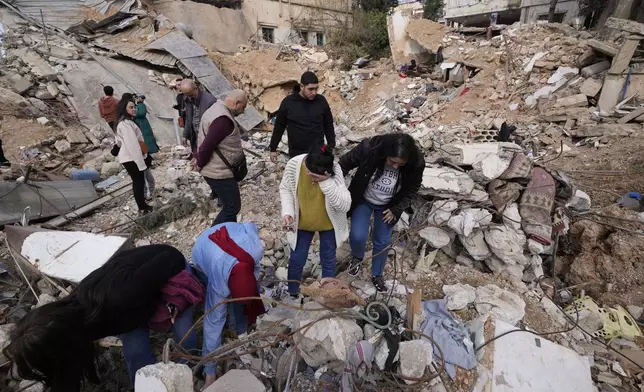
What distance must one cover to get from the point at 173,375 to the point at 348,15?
16740 millimetres

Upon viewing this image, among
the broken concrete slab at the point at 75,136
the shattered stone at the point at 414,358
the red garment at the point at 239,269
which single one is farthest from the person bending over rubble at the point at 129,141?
the shattered stone at the point at 414,358

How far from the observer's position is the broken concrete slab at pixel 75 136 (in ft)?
19.5

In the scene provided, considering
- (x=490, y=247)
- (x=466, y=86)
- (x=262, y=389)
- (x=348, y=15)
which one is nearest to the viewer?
(x=262, y=389)

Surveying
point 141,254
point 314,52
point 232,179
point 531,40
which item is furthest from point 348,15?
point 141,254

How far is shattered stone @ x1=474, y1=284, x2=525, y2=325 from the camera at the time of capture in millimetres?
2454

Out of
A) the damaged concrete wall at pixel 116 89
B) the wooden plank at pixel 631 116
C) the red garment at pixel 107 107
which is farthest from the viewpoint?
the damaged concrete wall at pixel 116 89

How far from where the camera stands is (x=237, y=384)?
5.77 feet

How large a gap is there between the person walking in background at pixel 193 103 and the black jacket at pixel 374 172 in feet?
5.99

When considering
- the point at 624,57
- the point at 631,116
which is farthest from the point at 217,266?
the point at 624,57

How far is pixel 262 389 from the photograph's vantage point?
175cm

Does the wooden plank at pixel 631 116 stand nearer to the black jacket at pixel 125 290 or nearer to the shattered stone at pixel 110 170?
the black jacket at pixel 125 290

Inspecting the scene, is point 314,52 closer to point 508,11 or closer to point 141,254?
point 141,254

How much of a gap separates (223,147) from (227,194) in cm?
44

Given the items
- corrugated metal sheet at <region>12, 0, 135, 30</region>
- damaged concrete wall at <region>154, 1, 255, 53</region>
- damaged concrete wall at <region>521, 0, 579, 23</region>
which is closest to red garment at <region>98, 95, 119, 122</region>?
corrugated metal sheet at <region>12, 0, 135, 30</region>
